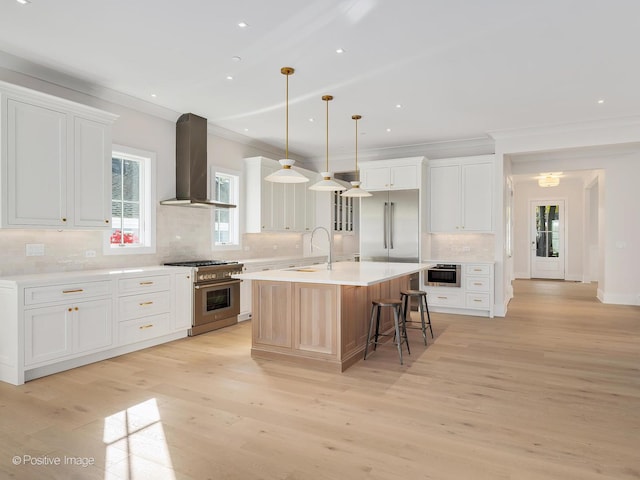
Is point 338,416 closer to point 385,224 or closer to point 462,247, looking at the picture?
point 385,224

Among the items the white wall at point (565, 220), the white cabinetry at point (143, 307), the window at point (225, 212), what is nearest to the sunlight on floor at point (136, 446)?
→ the white cabinetry at point (143, 307)

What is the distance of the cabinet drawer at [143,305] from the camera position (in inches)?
Result: 167

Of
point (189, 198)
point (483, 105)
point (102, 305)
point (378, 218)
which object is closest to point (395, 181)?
point (378, 218)

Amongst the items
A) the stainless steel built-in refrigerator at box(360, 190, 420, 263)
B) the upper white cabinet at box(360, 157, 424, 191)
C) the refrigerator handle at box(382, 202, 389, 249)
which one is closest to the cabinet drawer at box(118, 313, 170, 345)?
the stainless steel built-in refrigerator at box(360, 190, 420, 263)

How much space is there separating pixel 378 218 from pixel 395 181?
688mm

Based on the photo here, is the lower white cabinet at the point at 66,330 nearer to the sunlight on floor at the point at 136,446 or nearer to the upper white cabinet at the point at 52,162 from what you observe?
the upper white cabinet at the point at 52,162

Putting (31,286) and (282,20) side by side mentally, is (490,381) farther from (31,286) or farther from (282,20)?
(31,286)

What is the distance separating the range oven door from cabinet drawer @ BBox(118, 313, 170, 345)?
0.45 meters

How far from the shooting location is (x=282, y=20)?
3.11 metres

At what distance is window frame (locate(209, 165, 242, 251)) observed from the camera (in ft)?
20.0

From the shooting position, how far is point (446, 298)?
6.68 m

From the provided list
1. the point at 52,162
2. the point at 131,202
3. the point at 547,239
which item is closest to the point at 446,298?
the point at 131,202

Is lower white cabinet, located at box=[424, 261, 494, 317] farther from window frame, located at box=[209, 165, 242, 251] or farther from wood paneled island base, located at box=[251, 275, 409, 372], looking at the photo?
window frame, located at box=[209, 165, 242, 251]

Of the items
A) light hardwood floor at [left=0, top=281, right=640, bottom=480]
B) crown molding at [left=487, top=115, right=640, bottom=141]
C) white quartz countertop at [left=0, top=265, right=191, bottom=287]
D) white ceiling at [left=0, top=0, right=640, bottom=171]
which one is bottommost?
light hardwood floor at [left=0, top=281, right=640, bottom=480]
